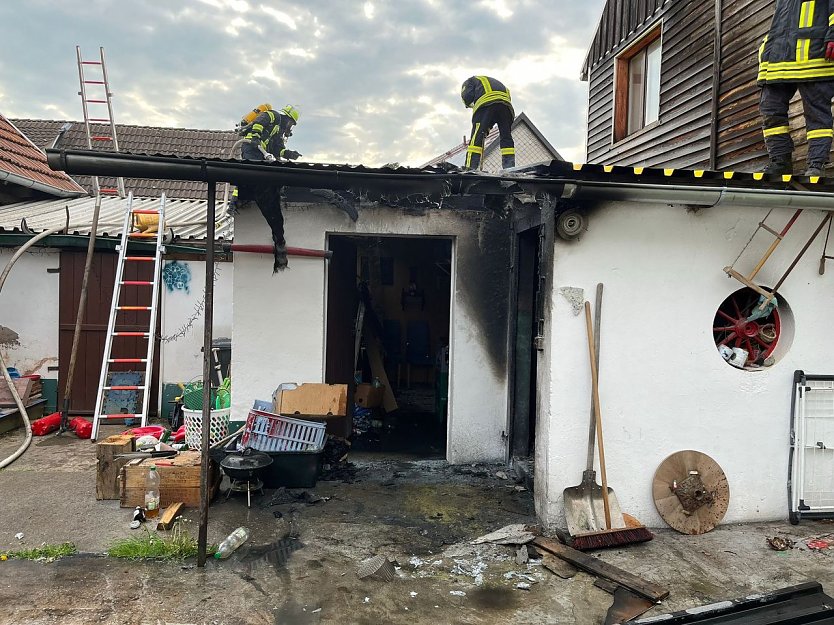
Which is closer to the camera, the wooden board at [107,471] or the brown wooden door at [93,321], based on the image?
the wooden board at [107,471]

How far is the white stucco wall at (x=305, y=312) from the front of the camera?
6168 mm

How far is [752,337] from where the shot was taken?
504 cm

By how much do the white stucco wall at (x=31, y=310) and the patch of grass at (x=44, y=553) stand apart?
16.4 feet

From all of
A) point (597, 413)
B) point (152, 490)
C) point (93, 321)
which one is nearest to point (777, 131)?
point (597, 413)

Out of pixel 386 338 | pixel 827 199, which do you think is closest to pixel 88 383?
pixel 386 338

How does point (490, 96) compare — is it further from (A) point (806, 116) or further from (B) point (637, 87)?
(A) point (806, 116)

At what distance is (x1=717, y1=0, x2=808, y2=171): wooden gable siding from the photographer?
6477mm

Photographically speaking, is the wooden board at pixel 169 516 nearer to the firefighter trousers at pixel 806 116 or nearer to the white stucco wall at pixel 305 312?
the white stucco wall at pixel 305 312

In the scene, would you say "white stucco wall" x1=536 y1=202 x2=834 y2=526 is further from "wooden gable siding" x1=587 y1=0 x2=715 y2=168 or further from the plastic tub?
"wooden gable siding" x1=587 y1=0 x2=715 y2=168

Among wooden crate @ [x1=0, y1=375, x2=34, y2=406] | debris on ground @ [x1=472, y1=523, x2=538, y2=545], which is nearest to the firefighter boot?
debris on ground @ [x1=472, y1=523, x2=538, y2=545]

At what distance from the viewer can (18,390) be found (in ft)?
25.9

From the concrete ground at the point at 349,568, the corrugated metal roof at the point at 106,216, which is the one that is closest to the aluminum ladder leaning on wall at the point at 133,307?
the corrugated metal roof at the point at 106,216

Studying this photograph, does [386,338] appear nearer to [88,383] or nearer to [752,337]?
[88,383]

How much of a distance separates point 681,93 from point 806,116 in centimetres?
324
